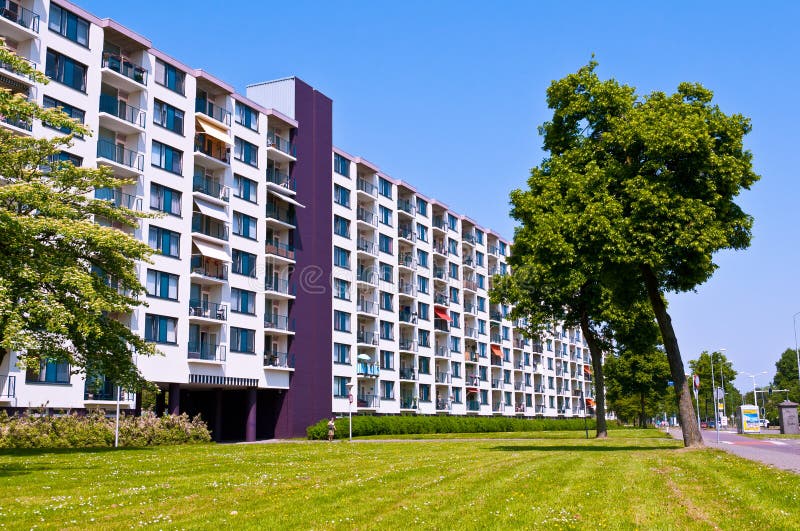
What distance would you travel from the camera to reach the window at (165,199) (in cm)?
4966

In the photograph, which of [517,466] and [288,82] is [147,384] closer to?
[517,466]

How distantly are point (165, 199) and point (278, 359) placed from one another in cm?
1576

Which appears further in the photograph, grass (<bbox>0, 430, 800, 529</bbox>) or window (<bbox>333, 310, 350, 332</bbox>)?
window (<bbox>333, 310, 350, 332</bbox>)

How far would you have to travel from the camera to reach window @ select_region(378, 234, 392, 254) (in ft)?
252

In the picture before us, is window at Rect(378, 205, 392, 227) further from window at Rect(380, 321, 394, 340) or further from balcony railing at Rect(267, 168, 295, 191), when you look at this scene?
balcony railing at Rect(267, 168, 295, 191)

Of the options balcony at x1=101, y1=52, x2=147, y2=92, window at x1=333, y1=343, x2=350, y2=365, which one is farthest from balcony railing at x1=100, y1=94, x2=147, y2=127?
window at x1=333, y1=343, x2=350, y2=365

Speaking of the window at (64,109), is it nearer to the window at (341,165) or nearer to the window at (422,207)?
the window at (341,165)

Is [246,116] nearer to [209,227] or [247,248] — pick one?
[209,227]

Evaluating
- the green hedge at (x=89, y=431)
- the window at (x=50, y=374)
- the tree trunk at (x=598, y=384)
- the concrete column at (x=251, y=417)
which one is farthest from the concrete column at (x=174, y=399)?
the tree trunk at (x=598, y=384)

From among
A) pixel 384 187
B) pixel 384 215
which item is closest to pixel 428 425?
pixel 384 215

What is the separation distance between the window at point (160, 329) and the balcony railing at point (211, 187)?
30.3 feet

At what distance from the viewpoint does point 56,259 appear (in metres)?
27.2

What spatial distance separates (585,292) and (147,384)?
23.8 meters

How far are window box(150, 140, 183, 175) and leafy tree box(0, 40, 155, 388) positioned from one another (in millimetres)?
19329
